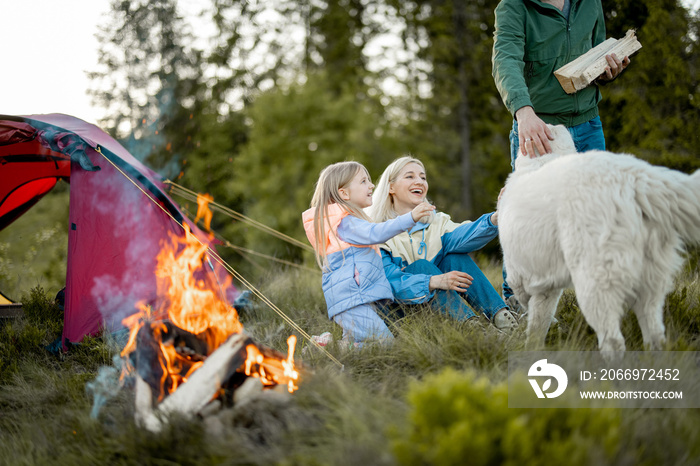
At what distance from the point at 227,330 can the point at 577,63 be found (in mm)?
2723

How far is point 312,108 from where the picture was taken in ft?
62.7

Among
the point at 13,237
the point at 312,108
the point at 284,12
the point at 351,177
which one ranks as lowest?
the point at 13,237

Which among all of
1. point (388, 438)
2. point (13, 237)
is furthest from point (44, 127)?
point (13, 237)

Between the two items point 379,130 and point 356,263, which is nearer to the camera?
point 356,263

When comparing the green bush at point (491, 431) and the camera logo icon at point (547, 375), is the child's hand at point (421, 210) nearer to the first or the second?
the camera logo icon at point (547, 375)

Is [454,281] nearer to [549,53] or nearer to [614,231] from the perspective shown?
[614,231]

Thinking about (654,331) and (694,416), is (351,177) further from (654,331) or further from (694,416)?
(694,416)

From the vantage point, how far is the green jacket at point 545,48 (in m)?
3.29

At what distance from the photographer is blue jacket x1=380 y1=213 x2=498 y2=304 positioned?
3625 mm

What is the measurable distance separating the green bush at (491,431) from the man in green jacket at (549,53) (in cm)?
196

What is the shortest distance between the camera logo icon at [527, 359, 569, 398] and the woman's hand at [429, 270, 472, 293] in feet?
3.55

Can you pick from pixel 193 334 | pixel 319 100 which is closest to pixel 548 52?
pixel 193 334

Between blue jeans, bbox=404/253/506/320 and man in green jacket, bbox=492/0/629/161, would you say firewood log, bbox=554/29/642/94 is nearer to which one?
man in green jacket, bbox=492/0/629/161

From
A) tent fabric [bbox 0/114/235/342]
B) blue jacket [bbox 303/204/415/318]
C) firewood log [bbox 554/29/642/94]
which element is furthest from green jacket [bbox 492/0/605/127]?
tent fabric [bbox 0/114/235/342]
